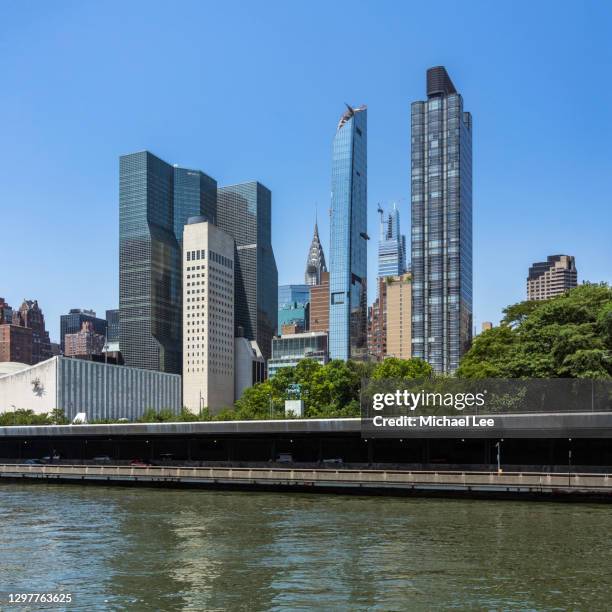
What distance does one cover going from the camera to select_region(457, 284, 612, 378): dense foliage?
273 ft

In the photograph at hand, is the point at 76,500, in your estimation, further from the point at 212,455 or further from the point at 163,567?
the point at 163,567

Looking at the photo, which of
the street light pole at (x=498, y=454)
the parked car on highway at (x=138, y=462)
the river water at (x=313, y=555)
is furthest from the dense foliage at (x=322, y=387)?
the river water at (x=313, y=555)

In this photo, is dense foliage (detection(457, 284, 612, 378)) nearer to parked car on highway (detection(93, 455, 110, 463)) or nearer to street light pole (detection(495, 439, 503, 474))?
street light pole (detection(495, 439, 503, 474))

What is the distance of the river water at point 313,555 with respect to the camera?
33.4 meters

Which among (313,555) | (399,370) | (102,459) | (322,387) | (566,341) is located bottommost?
(102,459)

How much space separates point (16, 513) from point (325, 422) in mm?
28025

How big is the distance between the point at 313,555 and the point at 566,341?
5111 cm

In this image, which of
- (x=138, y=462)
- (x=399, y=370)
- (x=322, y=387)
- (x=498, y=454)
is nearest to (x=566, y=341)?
(x=498, y=454)

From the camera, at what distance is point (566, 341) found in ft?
280

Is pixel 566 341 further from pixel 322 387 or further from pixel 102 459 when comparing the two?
pixel 322 387

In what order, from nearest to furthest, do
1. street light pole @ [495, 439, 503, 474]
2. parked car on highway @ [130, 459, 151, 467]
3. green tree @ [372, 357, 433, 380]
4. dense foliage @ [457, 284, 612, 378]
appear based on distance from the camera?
street light pole @ [495, 439, 503, 474], dense foliage @ [457, 284, 612, 378], parked car on highway @ [130, 459, 151, 467], green tree @ [372, 357, 433, 380]

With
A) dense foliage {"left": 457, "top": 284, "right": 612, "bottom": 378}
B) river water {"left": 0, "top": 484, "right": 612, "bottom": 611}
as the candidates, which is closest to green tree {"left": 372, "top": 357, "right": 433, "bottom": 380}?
dense foliage {"left": 457, "top": 284, "right": 612, "bottom": 378}

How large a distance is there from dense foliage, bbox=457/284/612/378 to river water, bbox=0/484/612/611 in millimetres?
25964

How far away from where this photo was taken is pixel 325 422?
7669cm
